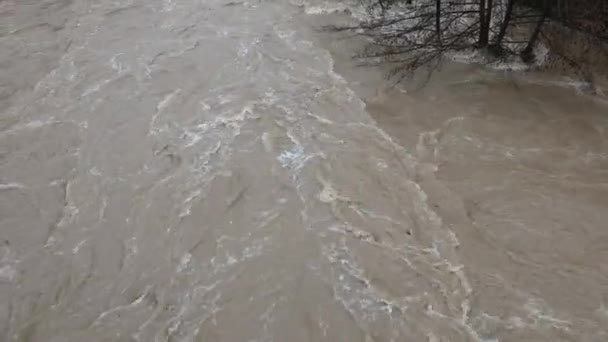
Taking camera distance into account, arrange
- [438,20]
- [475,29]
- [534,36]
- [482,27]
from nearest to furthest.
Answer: [534,36] < [482,27] < [475,29] < [438,20]

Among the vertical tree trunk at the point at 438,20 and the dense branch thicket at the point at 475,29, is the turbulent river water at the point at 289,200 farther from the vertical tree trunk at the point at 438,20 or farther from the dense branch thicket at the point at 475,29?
the vertical tree trunk at the point at 438,20

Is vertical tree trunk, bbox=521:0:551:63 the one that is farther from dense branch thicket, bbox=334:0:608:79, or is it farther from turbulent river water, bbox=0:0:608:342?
turbulent river water, bbox=0:0:608:342

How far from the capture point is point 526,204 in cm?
718

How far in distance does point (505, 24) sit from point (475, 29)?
0.53m

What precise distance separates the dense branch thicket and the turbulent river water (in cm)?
46

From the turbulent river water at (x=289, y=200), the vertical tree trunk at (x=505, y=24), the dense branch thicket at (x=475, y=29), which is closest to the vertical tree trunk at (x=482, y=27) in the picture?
the dense branch thicket at (x=475, y=29)

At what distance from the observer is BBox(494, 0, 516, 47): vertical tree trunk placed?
376 inches

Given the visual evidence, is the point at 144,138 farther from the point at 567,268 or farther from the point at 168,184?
the point at 567,268

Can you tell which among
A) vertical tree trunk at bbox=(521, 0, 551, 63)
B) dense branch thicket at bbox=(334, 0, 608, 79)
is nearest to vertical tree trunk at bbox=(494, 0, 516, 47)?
dense branch thicket at bbox=(334, 0, 608, 79)

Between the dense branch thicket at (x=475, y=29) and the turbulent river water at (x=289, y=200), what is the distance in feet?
1.51

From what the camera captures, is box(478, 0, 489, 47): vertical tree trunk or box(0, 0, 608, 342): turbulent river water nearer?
box(0, 0, 608, 342): turbulent river water

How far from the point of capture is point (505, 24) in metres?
9.67

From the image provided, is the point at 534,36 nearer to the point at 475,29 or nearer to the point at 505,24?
the point at 505,24

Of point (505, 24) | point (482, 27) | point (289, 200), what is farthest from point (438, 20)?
point (289, 200)
